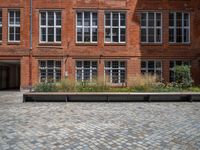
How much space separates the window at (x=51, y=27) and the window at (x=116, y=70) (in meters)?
4.67

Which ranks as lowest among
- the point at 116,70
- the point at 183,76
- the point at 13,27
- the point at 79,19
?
the point at 183,76

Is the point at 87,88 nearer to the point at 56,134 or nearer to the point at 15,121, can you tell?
the point at 15,121

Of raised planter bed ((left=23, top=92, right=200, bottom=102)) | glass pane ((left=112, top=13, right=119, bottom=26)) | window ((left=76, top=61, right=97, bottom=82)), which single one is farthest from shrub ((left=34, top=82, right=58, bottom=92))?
glass pane ((left=112, top=13, right=119, bottom=26))

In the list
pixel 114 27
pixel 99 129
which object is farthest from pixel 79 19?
pixel 99 129

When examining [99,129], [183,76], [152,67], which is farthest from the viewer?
[152,67]

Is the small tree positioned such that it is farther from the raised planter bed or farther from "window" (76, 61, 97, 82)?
the raised planter bed

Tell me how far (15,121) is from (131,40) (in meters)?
18.9

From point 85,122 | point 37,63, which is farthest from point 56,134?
point 37,63

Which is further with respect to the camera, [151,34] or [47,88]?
[151,34]

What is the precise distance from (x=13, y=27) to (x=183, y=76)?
14.4 m

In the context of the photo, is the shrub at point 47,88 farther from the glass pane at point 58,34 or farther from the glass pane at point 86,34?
the glass pane at point 86,34

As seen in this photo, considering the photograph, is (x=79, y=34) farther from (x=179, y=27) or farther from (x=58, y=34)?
(x=179, y=27)

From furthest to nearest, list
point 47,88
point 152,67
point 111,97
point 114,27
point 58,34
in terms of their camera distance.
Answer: point 152,67
point 114,27
point 58,34
point 47,88
point 111,97

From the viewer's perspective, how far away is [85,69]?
28750mm
